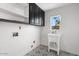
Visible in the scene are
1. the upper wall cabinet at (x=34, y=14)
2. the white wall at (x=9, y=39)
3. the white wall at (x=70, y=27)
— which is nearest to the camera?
the white wall at (x=9, y=39)

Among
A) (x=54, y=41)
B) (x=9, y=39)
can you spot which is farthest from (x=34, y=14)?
(x=54, y=41)

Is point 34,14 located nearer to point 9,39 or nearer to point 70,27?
point 9,39

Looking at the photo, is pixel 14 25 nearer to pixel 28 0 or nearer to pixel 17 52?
pixel 17 52

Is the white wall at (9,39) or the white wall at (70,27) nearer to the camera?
the white wall at (9,39)

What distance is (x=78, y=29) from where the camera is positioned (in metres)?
1.95

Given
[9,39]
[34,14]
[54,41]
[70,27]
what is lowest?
[54,41]

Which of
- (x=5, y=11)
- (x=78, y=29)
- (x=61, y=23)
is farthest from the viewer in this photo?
(x=61, y=23)

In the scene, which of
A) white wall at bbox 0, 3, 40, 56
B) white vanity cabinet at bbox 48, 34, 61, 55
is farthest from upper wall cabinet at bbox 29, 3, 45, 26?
white vanity cabinet at bbox 48, 34, 61, 55

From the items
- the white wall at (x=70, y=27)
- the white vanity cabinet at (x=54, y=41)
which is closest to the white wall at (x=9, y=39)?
the white vanity cabinet at (x=54, y=41)

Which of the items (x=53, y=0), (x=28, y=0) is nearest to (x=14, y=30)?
(x=28, y=0)

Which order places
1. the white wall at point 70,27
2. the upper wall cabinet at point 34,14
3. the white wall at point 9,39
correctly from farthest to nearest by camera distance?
the white wall at point 70,27 → the upper wall cabinet at point 34,14 → the white wall at point 9,39

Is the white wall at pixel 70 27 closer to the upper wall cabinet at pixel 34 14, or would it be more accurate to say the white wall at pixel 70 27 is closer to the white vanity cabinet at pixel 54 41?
the white vanity cabinet at pixel 54 41

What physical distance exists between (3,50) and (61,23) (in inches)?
89.3

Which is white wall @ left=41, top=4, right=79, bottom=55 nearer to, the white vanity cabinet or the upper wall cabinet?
the white vanity cabinet
